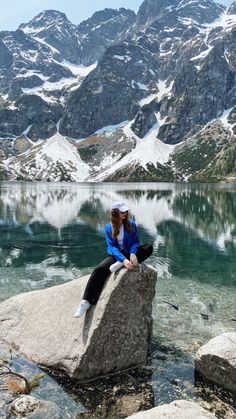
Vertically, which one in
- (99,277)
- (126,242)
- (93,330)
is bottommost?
(93,330)

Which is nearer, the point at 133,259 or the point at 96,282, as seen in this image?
the point at 133,259

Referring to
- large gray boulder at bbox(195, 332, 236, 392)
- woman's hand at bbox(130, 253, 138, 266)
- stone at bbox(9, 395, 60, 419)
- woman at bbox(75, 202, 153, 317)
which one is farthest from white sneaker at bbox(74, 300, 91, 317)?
large gray boulder at bbox(195, 332, 236, 392)

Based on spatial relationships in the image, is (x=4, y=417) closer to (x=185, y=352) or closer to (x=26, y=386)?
(x=26, y=386)

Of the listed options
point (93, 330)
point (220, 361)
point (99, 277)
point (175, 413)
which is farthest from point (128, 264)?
point (175, 413)

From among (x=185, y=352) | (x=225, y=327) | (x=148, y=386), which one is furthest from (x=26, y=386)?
(x=225, y=327)

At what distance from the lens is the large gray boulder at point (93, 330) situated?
15.9m

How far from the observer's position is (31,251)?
46.0m

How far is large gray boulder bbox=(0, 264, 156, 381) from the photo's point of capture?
15930 mm

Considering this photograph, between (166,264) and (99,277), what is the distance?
23.3m

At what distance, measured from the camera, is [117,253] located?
16719mm

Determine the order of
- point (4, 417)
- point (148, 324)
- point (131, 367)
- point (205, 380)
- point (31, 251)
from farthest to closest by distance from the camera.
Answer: point (31, 251), point (148, 324), point (131, 367), point (205, 380), point (4, 417)

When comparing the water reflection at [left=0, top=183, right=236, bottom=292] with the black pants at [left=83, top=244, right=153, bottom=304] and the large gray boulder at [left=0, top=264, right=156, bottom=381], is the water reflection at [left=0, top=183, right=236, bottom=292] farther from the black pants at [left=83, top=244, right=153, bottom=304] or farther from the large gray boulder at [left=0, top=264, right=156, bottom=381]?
the black pants at [left=83, top=244, right=153, bottom=304]

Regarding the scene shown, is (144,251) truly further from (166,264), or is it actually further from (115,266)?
(166,264)

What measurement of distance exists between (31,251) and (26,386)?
32237 millimetres
